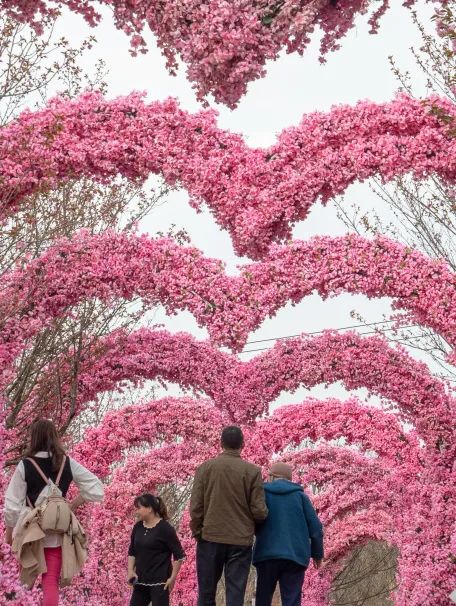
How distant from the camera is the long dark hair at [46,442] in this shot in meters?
7.15

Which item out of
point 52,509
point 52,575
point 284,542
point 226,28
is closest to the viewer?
point 226,28

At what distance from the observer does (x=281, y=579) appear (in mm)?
8227

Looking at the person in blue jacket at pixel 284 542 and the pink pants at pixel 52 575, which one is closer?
the pink pants at pixel 52 575

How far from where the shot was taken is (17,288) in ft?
33.5

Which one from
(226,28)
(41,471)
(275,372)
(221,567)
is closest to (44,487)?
(41,471)

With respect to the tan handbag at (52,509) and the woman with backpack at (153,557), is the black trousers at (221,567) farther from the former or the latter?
the tan handbag at (52,509)

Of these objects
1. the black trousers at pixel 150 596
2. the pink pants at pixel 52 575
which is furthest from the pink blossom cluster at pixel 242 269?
the pink pants at pixel 52 575

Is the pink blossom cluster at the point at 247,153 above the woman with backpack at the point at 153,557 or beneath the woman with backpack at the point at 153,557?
above

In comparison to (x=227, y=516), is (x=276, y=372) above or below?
above

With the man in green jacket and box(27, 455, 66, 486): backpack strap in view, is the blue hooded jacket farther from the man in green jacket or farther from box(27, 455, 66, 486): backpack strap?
box(27, 455, 66, 486): backpack strap

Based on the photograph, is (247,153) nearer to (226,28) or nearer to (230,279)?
(230,279)

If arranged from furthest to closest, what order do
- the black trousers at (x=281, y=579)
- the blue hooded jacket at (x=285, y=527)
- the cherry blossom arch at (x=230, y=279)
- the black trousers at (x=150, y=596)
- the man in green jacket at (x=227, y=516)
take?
the cherry blossom arch at (x=230, y=279), the black trousers at (x=150, y=596), the black trousers at (x=281, y=579), the blue hooded jacket at (x=285, y=527), the man in green jacket at (x=227, y=516)

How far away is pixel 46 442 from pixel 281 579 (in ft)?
8.35

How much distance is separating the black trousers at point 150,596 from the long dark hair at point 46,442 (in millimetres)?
2670
